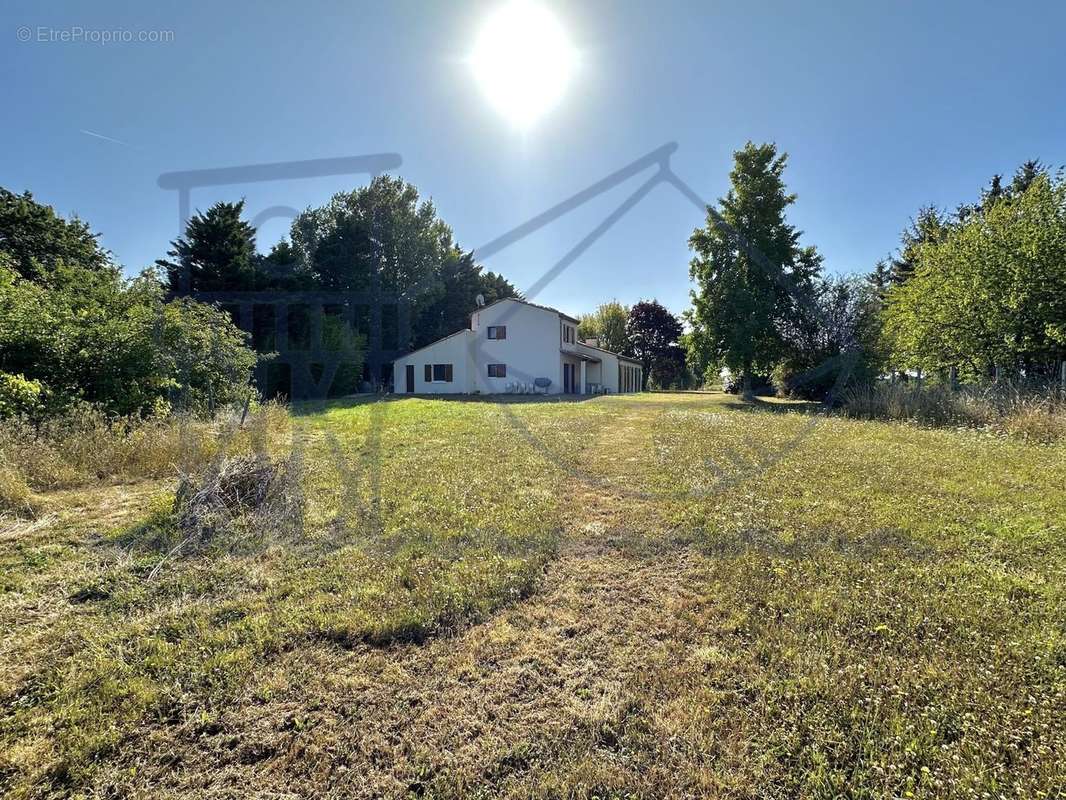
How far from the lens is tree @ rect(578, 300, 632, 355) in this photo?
4819 cm

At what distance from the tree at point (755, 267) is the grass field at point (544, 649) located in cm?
1764

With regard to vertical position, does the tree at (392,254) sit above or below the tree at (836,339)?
above

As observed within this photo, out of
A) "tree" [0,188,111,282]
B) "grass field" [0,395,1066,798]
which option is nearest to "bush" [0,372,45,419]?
"grass field" [0,395,1066,798]

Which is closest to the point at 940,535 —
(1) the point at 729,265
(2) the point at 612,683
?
(2) the point at 612,683

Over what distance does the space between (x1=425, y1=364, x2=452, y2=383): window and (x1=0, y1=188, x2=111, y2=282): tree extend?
15.5 metres

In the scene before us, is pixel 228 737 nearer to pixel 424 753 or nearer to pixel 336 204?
pixel 424 753

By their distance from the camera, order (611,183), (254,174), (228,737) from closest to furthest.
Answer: (228,737) < (254,174) < (611,183)

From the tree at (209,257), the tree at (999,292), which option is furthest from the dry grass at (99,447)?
the tree at (209,257)

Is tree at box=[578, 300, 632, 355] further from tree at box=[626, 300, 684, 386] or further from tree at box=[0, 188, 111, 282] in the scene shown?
tree at box=[0, 188, 111, 282]

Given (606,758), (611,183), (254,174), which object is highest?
(611,183)

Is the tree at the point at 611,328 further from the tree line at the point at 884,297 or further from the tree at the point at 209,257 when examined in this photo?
the tree at the point at 209,257

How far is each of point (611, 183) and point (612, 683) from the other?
7.93 m

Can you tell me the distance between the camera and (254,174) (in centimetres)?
659

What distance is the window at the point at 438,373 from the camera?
2784 cm
